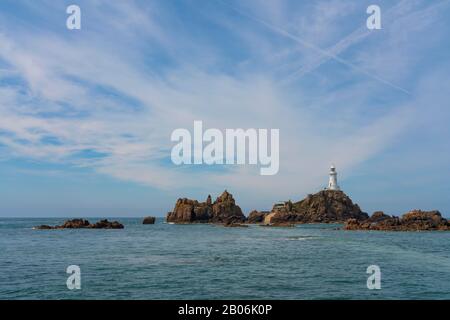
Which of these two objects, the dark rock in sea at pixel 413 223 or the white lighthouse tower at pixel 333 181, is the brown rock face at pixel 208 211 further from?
the dark rock in sea at pixel 413 223

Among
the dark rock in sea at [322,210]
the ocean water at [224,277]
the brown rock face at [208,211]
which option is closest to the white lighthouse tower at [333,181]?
the dark rock in sea at [322,210]

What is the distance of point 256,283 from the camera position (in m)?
27.1

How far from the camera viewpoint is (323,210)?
Result: 18700 cm

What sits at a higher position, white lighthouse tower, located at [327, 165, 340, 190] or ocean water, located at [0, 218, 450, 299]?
white lighthouse tower, located at [327, 165, 340, 190]

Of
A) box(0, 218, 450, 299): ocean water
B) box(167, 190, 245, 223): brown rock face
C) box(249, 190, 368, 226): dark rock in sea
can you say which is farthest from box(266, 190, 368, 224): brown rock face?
box(0, 218, 450, 299): ocean water

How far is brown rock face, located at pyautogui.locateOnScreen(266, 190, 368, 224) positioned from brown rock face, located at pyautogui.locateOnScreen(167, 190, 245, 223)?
2235cm

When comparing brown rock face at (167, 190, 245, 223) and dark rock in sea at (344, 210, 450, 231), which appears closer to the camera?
dark rock in sea at (344, 210, 450, 231)

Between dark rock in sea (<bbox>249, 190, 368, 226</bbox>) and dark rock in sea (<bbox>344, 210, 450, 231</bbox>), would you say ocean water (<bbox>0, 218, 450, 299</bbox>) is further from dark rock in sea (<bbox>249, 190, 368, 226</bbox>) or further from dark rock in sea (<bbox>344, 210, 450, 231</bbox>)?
dark rock in sea (<bbox>249, 190, 368, 226</bbox>)

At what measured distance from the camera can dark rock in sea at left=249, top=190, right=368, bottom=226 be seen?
18375cm

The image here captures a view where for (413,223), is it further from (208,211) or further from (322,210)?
(208,211)

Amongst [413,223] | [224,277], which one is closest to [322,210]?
[413,223]

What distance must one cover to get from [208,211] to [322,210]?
60689mm
